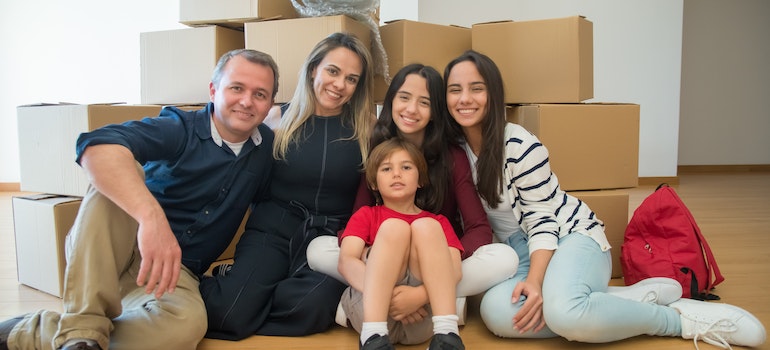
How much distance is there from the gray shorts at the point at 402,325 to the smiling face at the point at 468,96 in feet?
1.55

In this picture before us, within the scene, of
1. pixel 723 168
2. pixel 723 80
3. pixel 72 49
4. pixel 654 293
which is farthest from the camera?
pixel 723 168

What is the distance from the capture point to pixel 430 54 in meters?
2.01

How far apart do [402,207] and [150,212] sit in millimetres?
616

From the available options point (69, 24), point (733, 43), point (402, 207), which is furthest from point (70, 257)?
point (733, 43)

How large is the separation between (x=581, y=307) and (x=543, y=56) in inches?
37.1

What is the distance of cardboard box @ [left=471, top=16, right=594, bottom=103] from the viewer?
73.2 inches

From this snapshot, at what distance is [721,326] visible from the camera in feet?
4.31

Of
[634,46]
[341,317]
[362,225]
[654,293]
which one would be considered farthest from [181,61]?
[634,46]

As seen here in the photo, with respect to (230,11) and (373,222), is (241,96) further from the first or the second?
(230,11)

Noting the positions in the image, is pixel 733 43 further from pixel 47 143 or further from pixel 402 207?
pixel 47 143

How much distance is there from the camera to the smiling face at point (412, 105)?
152 centimetres

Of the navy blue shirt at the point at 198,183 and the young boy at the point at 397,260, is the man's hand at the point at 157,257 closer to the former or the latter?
the navy blue shirt at the point at 198,183

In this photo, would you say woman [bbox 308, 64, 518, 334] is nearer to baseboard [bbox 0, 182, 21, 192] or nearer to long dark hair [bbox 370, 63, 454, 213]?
long dark hair [bbox 370, 63, 454, 213]

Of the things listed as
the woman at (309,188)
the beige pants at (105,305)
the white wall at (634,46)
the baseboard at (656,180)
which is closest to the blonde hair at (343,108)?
the woman at (309,188)
